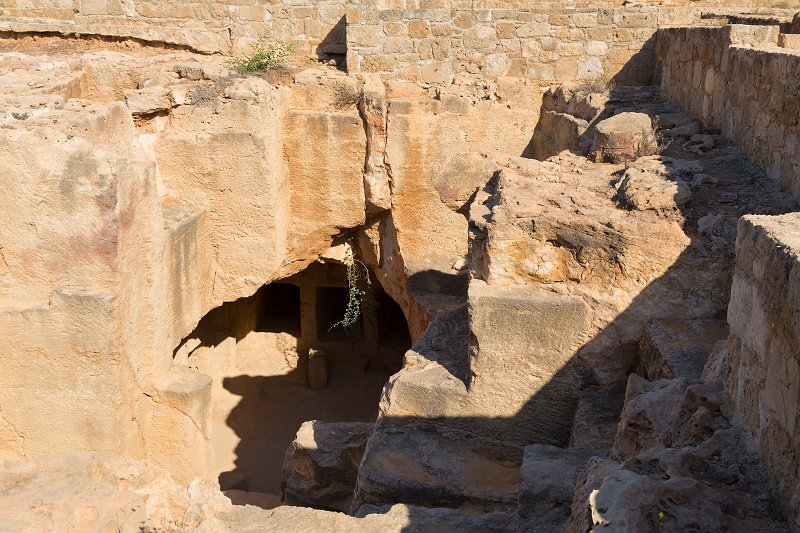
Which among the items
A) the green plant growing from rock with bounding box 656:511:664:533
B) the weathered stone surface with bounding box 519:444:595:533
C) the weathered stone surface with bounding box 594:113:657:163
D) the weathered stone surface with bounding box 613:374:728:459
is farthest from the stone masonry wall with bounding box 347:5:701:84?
the green plant growing from rock with bounding box 656:511:664:533

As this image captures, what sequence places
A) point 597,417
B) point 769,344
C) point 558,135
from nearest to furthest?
point 769,344 → point 597,417 → point 558,135

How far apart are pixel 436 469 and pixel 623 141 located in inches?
97.7

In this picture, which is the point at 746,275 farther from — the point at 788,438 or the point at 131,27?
the point at 131,27

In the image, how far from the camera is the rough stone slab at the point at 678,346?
126 inches

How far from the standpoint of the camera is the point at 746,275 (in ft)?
7.88

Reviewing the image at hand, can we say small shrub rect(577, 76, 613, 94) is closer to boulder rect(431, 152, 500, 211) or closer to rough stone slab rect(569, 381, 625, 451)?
boulder rect(431, 152, 500, 211)

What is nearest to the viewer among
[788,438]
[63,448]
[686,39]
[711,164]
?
[788,438]

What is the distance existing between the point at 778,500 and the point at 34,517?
2.18m

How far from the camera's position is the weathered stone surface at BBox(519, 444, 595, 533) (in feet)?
8.69

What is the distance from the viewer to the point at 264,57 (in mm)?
7715

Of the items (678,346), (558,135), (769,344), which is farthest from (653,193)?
(558,135)

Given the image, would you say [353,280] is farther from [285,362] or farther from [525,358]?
[525,358]

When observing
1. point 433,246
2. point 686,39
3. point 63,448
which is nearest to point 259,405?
point 433,246

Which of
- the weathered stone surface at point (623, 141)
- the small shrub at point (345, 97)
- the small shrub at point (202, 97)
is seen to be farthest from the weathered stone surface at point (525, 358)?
the small shrub at point (345, 97)
